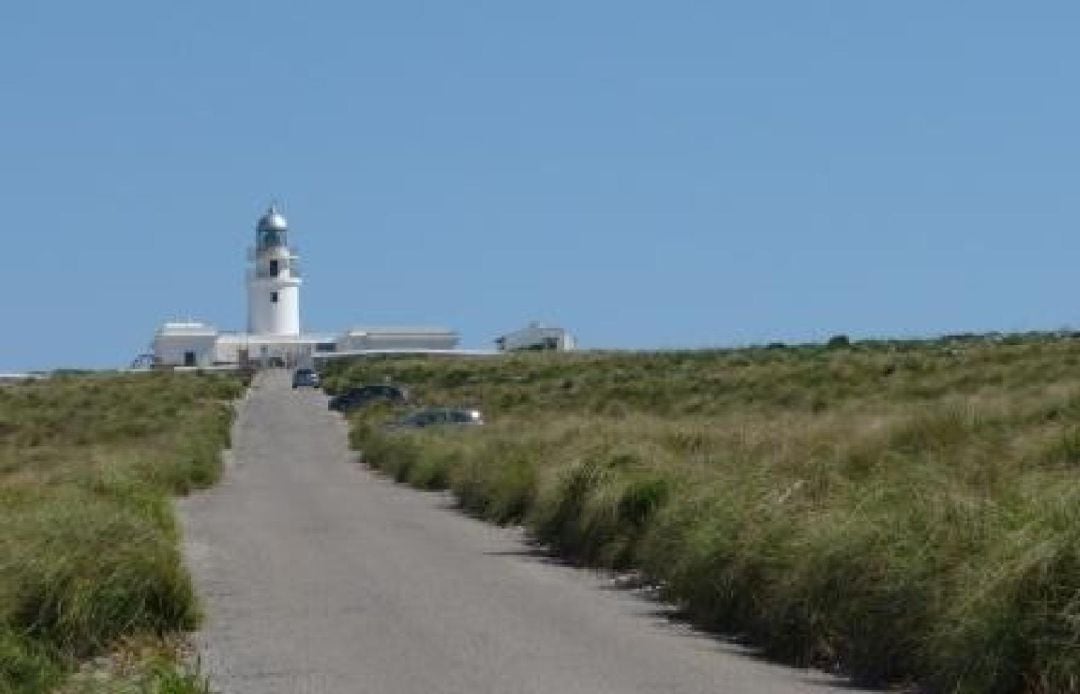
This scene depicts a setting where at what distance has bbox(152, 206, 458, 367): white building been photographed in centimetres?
13988

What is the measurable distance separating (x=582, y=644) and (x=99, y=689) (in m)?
4.99

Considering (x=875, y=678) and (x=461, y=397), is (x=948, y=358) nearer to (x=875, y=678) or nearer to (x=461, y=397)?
(x=461, y=397)

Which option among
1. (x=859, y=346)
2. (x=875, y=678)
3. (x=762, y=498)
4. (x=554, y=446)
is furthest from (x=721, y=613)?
(x=859, y=346)

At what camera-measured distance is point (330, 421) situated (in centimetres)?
7400

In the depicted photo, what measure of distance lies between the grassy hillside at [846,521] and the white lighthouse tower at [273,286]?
4162 inches

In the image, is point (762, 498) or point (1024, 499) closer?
point (1024, 499)

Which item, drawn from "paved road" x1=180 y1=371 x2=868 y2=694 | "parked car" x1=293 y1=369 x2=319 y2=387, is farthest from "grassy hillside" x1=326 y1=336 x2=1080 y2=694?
"parked car" x1=293 y1=369 x2=319 y2=387

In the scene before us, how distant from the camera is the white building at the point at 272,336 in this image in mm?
139875

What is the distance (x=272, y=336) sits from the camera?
5699 inches

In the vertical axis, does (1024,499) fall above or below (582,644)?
above

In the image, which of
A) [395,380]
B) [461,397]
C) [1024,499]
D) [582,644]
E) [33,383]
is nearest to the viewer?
[1024,499]

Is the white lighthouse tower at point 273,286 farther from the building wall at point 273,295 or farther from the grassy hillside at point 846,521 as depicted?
the grassy hillside at point 846,521

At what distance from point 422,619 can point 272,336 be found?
128 m

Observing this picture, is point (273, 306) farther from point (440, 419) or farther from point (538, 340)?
point (440, 419)
